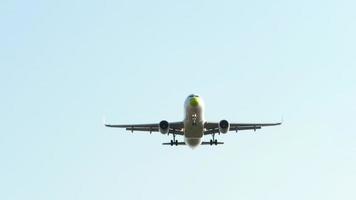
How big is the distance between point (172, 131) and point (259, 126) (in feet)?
38.0

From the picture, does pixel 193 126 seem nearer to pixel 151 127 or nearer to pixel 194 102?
pixel 194 102

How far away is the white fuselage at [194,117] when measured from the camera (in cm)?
7781

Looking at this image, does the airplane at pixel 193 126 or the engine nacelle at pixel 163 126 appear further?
the engine nacelle at pixel 163 126

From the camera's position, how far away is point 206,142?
8700cm

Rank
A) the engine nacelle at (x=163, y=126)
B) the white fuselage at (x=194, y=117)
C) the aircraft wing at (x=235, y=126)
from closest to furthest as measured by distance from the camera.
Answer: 1. the white fuselage at (x=194, y=117)
2. the engine nacelle at (x=163, y=126)
3. the aircraft wing at (x=235, y=126)

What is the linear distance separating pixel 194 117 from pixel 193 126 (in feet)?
4.28

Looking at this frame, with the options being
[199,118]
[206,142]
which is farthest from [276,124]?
[199,118]

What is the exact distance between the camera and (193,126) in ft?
259

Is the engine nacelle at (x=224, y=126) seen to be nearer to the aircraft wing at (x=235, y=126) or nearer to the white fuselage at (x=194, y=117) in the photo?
the aircraft wing at (x=235, y=126)

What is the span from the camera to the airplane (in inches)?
3076

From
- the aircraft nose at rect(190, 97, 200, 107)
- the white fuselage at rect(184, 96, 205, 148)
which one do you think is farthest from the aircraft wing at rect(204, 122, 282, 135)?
the aircraft nose at rect(190, 97, 200, 107)

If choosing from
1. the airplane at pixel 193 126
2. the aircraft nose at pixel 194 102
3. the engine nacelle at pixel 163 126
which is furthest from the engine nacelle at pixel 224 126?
the engine nacelle at pixel 163 126

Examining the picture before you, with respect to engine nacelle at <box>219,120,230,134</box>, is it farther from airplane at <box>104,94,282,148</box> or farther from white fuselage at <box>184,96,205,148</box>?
white fuselage at <box>184,96,205,148</box>

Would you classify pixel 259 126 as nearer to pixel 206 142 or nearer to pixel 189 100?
pixel 206 142
